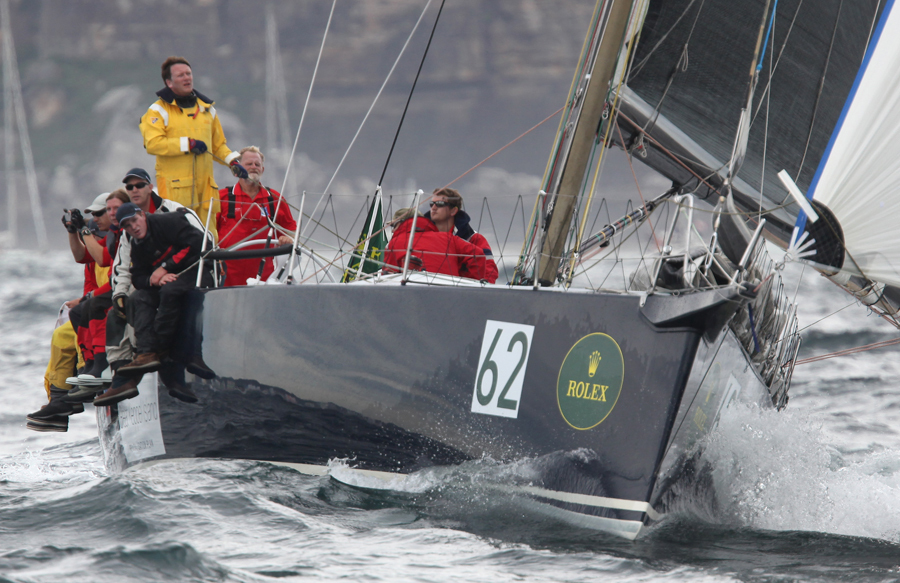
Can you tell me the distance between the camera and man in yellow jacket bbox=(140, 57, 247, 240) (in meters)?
5.00

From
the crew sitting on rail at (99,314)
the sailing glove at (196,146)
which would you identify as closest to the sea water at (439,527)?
the crew sitting on rail at (99,314)

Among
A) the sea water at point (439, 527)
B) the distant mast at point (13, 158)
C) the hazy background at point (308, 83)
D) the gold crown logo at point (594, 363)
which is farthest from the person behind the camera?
the hazy background at point (308, 83)

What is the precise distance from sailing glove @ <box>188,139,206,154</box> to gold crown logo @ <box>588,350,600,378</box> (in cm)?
259

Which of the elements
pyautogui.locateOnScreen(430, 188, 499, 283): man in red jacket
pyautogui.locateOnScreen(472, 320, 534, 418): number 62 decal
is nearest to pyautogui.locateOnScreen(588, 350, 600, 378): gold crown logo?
pyautogui.locateOnScreen(472, 320, 534, 418): number 62 decal

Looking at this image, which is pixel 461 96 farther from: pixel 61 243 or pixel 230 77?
pixel 61 243

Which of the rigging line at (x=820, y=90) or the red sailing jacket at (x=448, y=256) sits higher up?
the rigging line at (x=820, y=90)

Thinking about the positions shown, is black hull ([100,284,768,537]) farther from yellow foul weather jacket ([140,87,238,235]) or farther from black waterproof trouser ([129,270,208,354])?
yellow foul weather jacket ([140,87,238,235])

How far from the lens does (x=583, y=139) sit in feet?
13.4

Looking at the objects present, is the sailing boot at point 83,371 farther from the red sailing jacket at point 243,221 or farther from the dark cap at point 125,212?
the dark cap at point 125,212

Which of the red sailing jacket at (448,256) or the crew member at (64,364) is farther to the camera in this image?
the crew member at (64,364)

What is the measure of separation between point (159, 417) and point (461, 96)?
39.5 meters

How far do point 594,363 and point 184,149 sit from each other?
2639 mm

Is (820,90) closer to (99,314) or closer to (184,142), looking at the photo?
(184,142)

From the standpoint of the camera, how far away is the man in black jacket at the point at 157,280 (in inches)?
171
